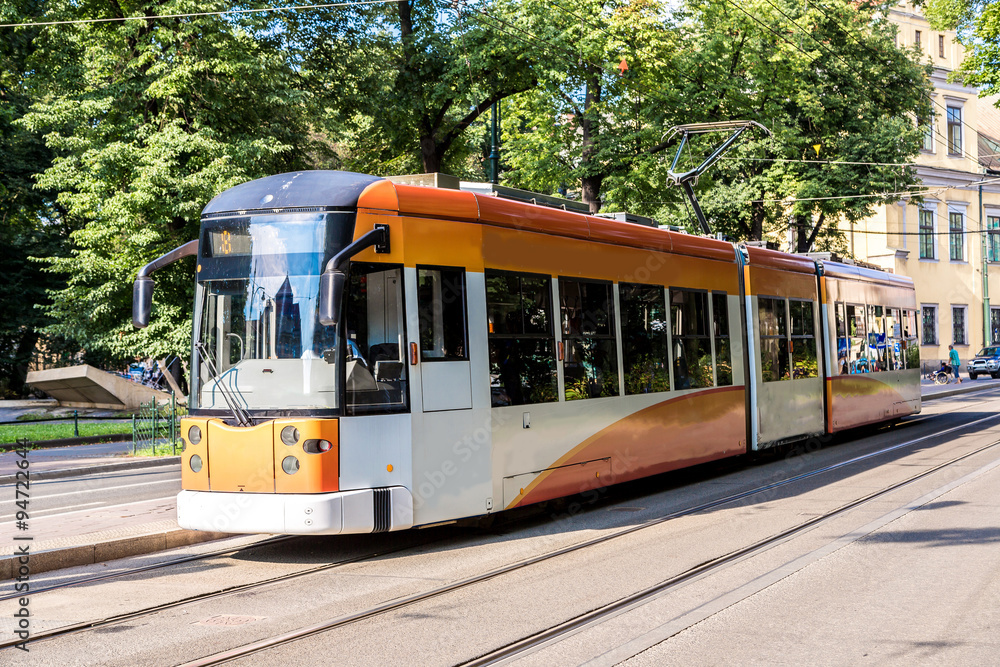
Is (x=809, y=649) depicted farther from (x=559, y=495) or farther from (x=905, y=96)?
(x=905, y=96)

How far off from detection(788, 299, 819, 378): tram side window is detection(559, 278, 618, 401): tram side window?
5.87 m

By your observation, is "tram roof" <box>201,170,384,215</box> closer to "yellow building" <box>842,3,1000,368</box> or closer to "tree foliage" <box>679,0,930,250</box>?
"tree foliage" <box>679,0,930,250</box>

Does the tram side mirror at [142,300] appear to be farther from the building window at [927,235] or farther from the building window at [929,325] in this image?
the building window at [929,325]

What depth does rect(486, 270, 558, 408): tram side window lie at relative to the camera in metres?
9.15

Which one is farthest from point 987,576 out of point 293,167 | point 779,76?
point 779,76

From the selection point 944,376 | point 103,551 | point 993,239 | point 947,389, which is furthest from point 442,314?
point 993,239

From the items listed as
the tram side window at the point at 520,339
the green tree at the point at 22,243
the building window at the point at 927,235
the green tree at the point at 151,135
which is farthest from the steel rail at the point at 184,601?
the building window at the point at 927,235

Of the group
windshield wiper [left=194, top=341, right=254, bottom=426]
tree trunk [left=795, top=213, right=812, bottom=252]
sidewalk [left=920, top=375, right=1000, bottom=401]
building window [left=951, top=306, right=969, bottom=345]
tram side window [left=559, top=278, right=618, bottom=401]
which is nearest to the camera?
windshield wiper [left=194, top=341, right=254, bottom=426]

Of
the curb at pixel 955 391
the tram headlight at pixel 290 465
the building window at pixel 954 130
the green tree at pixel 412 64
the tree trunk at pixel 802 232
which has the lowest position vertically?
the curb at pixel 955 391

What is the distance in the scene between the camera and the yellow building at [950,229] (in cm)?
5000

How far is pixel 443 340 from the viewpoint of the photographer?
8664 millimetres

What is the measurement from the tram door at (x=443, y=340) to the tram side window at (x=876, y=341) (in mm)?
12313

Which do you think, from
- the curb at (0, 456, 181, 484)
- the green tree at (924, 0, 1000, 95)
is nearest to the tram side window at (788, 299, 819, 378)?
the curb at (0, 456, 181, 484)

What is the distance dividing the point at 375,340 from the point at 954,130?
51768 millimetres
